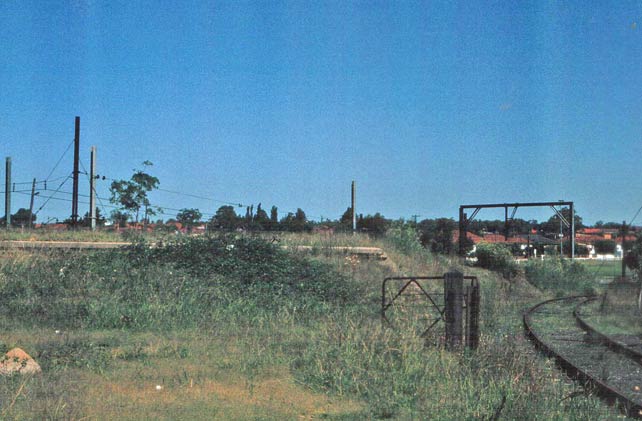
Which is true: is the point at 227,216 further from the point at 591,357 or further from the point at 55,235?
the point at 591,357

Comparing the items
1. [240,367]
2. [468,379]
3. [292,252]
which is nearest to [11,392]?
[240,367]

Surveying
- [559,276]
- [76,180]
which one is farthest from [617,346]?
[76,180]

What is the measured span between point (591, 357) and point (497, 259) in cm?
2309

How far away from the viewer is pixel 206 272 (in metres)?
18.0

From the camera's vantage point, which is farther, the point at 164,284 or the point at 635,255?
Answer: the point at 164,284

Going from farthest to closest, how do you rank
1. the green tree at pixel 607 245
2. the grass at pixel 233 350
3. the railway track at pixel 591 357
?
the green tree at pixel 607 245, the railway track at pixel 591 357, the grass at pixel 233 350

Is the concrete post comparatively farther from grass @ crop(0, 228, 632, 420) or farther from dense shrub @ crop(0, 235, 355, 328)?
dense shrub @ crop(0, 235, 355, 328)

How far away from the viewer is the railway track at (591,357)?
8.96m

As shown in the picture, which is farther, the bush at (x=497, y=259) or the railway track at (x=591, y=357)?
the bush at (x=497, y=259)

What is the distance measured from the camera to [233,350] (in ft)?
33.9

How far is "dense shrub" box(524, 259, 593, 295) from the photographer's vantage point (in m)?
31.4

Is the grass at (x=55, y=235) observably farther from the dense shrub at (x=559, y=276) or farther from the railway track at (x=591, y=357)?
the dense shrub at (x=559, y=276)

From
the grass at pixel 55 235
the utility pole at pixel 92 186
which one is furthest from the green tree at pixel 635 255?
the utility pole at pixel 92 186

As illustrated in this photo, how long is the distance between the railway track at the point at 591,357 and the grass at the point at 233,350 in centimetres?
32
